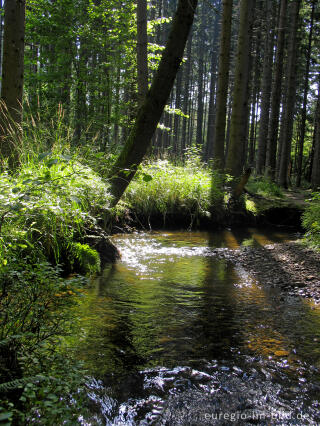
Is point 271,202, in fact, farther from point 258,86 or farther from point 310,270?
point 258,86

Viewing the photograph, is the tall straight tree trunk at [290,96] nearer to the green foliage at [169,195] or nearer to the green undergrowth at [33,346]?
the green foliage at [169,195]

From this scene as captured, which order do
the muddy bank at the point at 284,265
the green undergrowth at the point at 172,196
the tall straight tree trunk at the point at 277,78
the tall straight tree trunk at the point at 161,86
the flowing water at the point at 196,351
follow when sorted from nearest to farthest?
the flowing water at the point at 196,351 < the tall straight tree trunk at the point at 161,86 < the muddy bank at the point at 284,265 < the green undergrowth at the point at 172,196 < the tall straight tree trunk at the point at 277,78

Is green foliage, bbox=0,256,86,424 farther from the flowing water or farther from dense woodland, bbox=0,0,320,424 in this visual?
the flowing water

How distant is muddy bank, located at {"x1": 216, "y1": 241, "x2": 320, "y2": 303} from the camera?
4391 millimetres

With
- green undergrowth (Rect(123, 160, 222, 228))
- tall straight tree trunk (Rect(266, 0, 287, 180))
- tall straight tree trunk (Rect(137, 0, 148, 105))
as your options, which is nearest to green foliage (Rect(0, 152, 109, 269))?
green undergrowth (Rect(123, 160, 222, 228))

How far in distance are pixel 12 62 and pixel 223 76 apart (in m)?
6.23

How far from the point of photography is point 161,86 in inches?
170

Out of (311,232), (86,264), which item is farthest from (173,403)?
(311,232)

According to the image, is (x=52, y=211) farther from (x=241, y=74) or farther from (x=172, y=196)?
(x=241, y=74)

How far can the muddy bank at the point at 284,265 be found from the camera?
4.39 metres

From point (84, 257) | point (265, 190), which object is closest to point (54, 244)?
point (84, 257)

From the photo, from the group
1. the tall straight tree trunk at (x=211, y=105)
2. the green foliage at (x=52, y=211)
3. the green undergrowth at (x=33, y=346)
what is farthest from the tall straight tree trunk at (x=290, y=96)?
the tall straight tree trunk at (x=211, y=105)

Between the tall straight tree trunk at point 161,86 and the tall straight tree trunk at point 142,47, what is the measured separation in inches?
205

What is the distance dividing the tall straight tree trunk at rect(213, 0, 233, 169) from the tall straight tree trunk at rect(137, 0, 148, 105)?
2.13 meters
